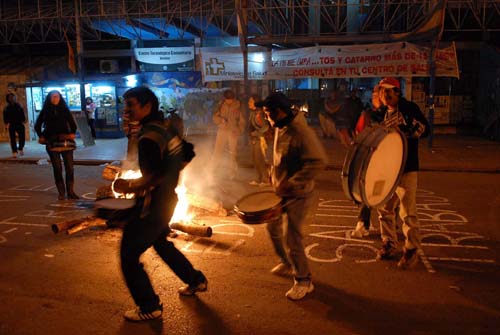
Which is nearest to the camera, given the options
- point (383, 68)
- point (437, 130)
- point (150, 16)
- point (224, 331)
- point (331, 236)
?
point (224, 331)

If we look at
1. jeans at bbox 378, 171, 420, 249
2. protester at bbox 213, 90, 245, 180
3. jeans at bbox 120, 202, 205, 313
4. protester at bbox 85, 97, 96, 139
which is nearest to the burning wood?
jeans at bbox 120, 202, 205, 313

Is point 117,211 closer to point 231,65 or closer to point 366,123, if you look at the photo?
point 366,123

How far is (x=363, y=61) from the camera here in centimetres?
1388

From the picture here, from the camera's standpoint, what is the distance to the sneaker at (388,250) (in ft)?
17.7

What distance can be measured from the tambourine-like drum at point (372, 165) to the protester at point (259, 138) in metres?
4.59

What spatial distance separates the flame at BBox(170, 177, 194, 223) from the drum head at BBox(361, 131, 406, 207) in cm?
282

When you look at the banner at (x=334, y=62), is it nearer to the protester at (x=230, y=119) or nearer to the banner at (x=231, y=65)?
the banner at (x=231, y=65)

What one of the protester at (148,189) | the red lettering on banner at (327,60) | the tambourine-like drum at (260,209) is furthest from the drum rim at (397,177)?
the red lettering on banner at (327,60)

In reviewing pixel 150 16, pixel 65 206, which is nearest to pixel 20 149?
pixel 150 16

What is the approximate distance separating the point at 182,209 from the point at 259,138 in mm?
3048

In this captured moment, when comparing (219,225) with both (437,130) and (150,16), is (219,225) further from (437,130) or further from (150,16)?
(437,130)

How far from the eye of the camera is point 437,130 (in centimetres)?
1792

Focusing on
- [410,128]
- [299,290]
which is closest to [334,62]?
[410,128]

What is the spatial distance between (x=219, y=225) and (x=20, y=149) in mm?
10093
